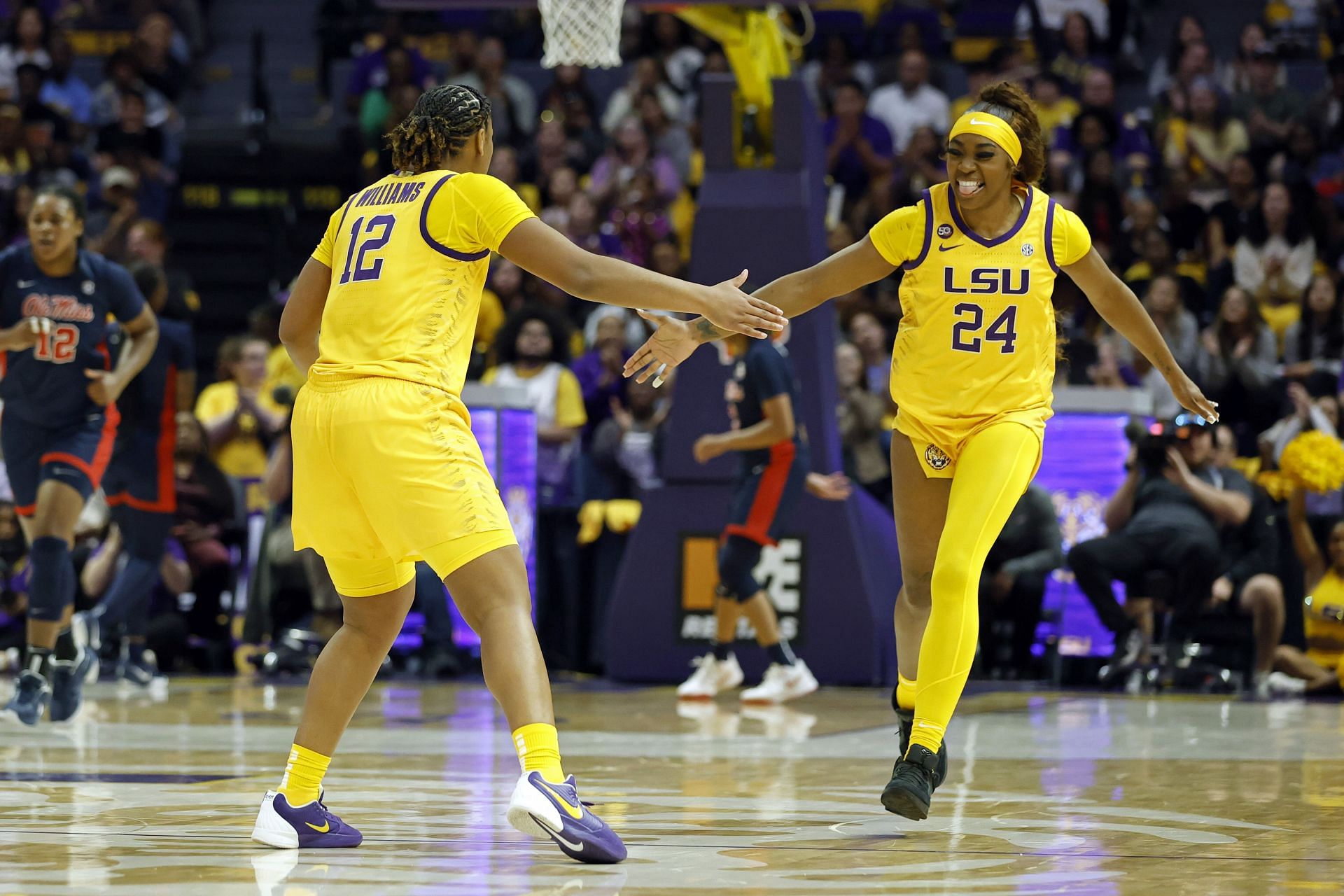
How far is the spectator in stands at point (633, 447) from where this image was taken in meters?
12.4

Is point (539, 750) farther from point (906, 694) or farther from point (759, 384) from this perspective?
point (759, 384)

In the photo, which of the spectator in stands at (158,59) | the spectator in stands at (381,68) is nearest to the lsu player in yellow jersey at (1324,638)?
the spectator in stands at (381,68)

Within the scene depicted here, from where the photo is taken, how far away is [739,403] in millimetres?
10328

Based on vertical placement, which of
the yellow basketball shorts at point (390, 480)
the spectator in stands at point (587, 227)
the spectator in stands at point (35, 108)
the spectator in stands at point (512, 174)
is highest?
the spectator in stands at point (35, 108)

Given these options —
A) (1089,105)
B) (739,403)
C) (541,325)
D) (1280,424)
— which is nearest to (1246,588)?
(1280,424)

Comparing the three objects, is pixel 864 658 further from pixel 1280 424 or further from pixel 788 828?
pixel 788 828

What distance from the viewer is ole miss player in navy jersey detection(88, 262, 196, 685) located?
10547mm

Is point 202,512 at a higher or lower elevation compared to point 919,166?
lower

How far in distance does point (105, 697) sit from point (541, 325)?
4.13 metres

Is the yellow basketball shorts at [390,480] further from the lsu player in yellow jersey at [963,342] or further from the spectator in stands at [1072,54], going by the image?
the spectator in stands at [1072,54]

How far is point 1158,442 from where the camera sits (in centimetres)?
1112

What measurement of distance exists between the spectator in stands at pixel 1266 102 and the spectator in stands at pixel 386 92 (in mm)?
7156

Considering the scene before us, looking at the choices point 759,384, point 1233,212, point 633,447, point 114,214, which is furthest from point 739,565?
point 114,214

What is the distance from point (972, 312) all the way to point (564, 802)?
2053 mm
